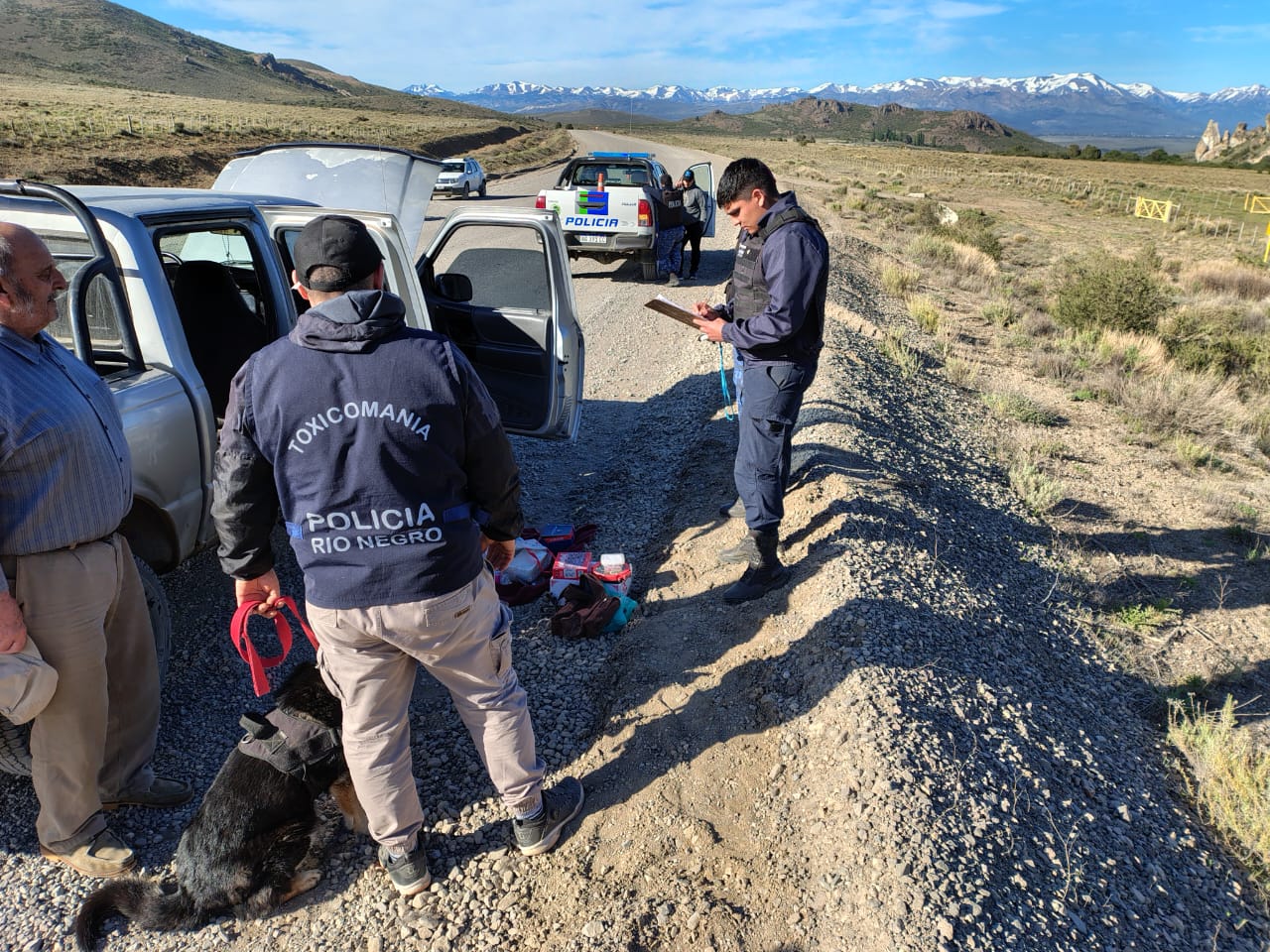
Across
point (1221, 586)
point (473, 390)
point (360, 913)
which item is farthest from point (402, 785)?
point (1221, 586)

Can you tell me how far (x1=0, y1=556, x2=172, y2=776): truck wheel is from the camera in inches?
103

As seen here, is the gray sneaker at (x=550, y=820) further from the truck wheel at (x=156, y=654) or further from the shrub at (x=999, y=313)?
the shrub at (x=999, y=313)

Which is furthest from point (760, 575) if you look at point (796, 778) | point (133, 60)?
point (133, 60)

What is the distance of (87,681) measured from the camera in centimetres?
251

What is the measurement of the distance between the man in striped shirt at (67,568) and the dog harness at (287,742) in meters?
0.48

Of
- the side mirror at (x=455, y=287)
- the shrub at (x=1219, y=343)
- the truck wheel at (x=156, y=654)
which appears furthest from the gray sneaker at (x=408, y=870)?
the shrub at (x=1219, y=343)

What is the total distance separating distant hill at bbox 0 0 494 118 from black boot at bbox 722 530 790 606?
101413 mm

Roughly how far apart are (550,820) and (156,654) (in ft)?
5.07

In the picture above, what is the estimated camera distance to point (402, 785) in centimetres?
247

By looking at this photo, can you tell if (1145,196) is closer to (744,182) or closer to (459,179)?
(459,179)

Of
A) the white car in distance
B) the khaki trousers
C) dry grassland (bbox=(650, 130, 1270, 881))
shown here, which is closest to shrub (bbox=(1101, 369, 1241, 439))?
dry grassland (bbox=(650, 130, 1270, 881))

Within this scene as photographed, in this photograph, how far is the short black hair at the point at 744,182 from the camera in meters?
3.83

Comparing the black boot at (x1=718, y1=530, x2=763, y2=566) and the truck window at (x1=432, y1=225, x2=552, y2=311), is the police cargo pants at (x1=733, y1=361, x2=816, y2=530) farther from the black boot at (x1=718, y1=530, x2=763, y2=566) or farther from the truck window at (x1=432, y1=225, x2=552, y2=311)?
the truck window at (x1=432, y1=225, x2=552, y2=311)

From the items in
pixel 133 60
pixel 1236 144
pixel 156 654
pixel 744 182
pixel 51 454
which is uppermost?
pixel 133 60
